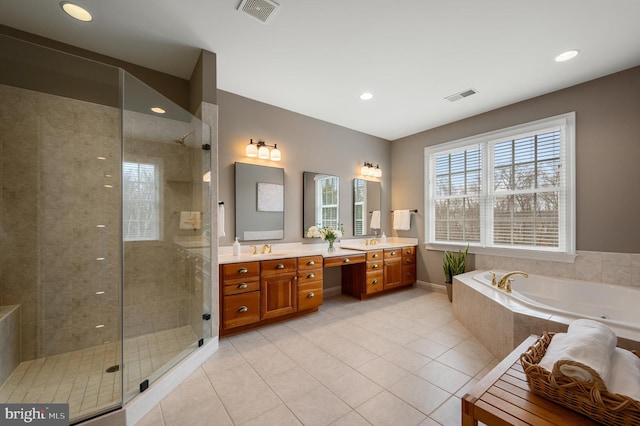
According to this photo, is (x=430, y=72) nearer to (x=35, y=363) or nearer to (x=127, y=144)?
(x=127, y=144)

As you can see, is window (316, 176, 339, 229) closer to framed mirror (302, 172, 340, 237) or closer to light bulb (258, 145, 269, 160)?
framed mirror (302, 172, 340, 237)

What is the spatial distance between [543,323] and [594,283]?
1.55 m

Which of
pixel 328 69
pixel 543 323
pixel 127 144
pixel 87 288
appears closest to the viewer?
pixel 543 323

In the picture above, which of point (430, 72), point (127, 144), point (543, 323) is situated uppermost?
point (430, 72)

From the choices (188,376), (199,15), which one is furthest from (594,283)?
(199,15)

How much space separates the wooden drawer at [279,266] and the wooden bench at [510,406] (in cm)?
205

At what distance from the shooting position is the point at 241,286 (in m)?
2.63

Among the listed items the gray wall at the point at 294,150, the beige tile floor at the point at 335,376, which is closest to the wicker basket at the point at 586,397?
the beige tile floor at the point at 335,376

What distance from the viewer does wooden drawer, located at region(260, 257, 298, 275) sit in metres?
2.79

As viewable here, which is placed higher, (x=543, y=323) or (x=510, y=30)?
(x=510, y=30)

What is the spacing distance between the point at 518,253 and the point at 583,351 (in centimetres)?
266

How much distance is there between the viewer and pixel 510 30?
2105 millimetres

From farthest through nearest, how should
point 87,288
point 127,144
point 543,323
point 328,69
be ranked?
1. point 328,69
2. point 87,288
3. point 127,144
4. point 543,323

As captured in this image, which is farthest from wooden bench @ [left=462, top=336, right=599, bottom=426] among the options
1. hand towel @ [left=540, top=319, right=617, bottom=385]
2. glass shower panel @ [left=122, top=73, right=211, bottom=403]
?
glass shower panel @ [left=122, top=73, right=211, bottom=403]
